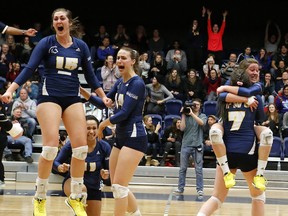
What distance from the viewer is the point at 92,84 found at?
7391 mm

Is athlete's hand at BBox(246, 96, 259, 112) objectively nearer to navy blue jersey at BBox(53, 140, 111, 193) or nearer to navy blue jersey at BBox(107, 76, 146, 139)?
navy blue jersey at BBox(107, 76, 146, 139)

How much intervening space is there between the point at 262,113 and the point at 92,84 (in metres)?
1.90

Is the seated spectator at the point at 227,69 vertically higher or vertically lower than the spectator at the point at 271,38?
lower

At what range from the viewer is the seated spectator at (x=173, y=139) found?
610 inches

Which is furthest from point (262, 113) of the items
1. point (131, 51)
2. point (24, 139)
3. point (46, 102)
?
point (24, 139)

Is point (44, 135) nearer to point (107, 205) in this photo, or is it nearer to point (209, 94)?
point (107, 205)

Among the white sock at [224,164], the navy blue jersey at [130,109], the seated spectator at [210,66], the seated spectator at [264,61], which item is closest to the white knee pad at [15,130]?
the navy blue jersey at [130,109]

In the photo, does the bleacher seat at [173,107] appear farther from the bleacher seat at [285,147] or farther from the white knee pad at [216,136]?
the white knee pad at [216,136]

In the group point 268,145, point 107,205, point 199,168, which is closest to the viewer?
point 268,145

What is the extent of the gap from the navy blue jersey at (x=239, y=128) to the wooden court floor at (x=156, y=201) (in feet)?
12.4

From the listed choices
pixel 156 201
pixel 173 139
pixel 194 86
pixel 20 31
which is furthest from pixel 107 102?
pixel 194 86

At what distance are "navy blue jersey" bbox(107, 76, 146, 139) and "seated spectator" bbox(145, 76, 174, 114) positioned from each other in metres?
9.66

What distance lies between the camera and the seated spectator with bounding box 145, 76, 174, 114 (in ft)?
56.1

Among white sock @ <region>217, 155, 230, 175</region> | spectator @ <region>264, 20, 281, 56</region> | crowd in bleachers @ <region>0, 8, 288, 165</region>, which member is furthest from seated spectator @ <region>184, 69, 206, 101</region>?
white sock @ <region>217, 155, 230, 175</region>
